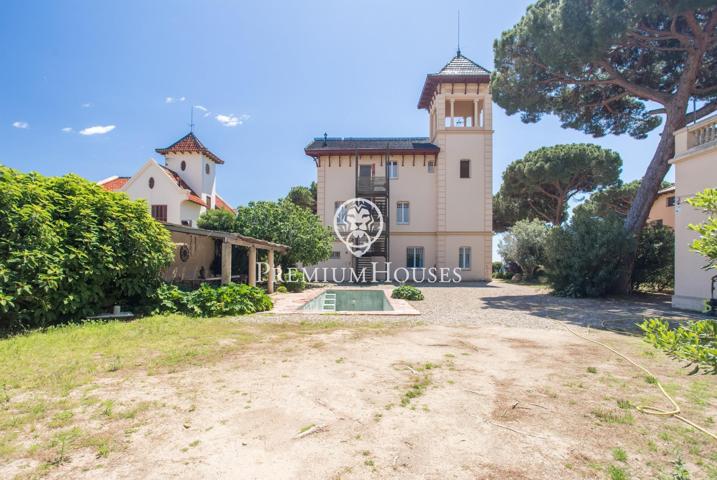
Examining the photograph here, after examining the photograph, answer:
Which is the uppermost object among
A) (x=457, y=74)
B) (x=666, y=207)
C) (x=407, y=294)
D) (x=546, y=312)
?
(x=457, y=74)

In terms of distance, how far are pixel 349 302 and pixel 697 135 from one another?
11941mm

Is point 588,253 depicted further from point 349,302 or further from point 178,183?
point 178,183

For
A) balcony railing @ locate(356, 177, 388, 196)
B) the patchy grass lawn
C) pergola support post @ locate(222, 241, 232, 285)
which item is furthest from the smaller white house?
the patchy grass lawn

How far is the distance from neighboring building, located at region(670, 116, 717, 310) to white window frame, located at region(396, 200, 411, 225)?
1488 cm

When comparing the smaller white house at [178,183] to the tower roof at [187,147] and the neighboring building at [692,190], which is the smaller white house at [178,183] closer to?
the tower roof at [187,147]

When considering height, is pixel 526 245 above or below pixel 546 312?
above

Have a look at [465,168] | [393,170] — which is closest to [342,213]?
[393,170]

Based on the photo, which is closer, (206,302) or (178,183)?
(206,302)

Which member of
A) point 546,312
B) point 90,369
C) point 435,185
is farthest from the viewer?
point 435,185

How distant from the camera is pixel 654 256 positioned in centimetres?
1420

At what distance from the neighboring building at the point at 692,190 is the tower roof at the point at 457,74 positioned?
14.5 m

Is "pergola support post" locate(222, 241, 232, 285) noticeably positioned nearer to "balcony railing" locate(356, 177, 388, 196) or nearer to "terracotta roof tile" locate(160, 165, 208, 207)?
"balcony railing" locate(356, 177, 388, 196)

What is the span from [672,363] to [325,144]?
23406 mm

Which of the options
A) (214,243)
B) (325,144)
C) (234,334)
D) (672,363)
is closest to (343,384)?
(234,334)
